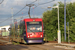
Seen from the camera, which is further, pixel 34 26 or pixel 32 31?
pixel 34 26

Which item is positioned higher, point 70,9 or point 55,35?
point 70,9

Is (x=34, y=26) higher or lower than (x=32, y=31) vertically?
higher

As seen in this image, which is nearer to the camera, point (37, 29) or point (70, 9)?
point (37, 29)

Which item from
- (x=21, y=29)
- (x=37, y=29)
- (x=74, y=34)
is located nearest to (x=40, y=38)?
(x=37, y=29)

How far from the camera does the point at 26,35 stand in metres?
22.4

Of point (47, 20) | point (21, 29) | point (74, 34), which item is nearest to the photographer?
point (21, 29)

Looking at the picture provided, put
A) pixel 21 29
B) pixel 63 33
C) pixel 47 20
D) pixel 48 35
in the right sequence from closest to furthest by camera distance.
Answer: pixel 21 29 → pixel 63 33 → pixel 48 35 → pixel 47 20

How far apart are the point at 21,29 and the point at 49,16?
1278 centimetres

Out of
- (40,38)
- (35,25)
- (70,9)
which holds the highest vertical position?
(70,9)

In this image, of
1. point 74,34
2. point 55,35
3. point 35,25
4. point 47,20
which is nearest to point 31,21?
point 35,25

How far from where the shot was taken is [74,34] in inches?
1147

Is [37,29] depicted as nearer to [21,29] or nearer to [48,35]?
[21,29]

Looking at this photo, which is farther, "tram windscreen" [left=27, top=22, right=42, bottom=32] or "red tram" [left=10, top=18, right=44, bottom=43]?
"tram windscreen" [left=27, top=22, right=42, bottom=32]

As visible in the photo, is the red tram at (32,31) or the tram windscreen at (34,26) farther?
the tram windscreen at (34,26)
